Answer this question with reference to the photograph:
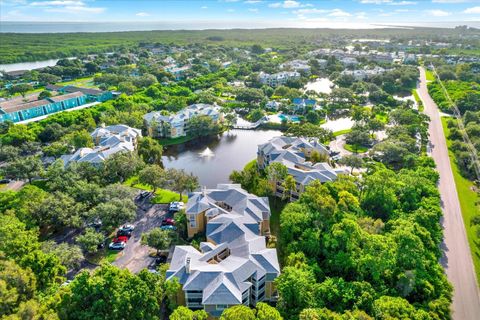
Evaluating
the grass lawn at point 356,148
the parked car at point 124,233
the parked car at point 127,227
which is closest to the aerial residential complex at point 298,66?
the grass lawn at point 356,148

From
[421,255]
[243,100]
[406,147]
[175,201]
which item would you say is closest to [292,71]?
[243,100]

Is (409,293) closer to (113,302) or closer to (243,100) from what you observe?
(113,302)

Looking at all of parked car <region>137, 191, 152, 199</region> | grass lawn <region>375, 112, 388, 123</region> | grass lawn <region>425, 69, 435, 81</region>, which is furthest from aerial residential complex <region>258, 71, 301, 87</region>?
parked car <region>137, 191, 152, 199</region>

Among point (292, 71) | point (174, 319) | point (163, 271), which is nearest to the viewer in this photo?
point (174, 319)

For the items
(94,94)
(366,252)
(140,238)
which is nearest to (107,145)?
(140,238)

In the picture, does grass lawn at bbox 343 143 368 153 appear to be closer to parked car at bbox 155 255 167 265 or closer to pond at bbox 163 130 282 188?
pond at bbox 163 130 282 188

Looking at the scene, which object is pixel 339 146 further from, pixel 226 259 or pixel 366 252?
pixel 226 259
